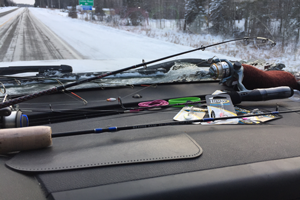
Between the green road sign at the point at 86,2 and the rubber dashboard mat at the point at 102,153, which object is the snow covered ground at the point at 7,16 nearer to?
the green road sign at the point at 86,2

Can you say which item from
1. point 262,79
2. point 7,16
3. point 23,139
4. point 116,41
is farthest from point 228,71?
point 7,16

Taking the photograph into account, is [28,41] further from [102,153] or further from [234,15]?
[234,15]

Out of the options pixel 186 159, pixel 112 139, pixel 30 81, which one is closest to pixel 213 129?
pixel 186 159

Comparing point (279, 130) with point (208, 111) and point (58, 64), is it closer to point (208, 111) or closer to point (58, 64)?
point (208, 111)

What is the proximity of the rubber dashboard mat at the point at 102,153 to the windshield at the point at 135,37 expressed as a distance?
92cm

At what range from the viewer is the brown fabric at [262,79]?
2.12 meters

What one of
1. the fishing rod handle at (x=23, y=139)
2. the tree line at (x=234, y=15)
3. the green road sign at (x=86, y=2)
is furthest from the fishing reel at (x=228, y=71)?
the fishing rod handle at (x=23, y=139)

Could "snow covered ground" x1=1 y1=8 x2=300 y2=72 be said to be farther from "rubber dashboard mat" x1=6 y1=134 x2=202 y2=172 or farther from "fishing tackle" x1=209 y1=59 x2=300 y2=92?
"rubber dashboard mat" x1=6 y1=134 x2=202 y2=172

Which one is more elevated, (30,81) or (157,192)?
(30,81)

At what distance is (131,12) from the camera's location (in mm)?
2115

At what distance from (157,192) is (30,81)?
1.53 meters

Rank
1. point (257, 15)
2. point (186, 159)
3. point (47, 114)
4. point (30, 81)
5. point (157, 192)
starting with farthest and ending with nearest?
point (257, 15) → point (30, 81) → point (47, 114) → point (186, 159) → point (157, 192)

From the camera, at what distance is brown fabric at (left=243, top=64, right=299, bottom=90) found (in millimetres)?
2123

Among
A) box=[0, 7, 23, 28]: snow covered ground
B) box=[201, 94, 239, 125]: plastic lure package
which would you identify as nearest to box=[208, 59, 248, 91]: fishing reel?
box=[201, 94, 239, 125]: plastic lure package
